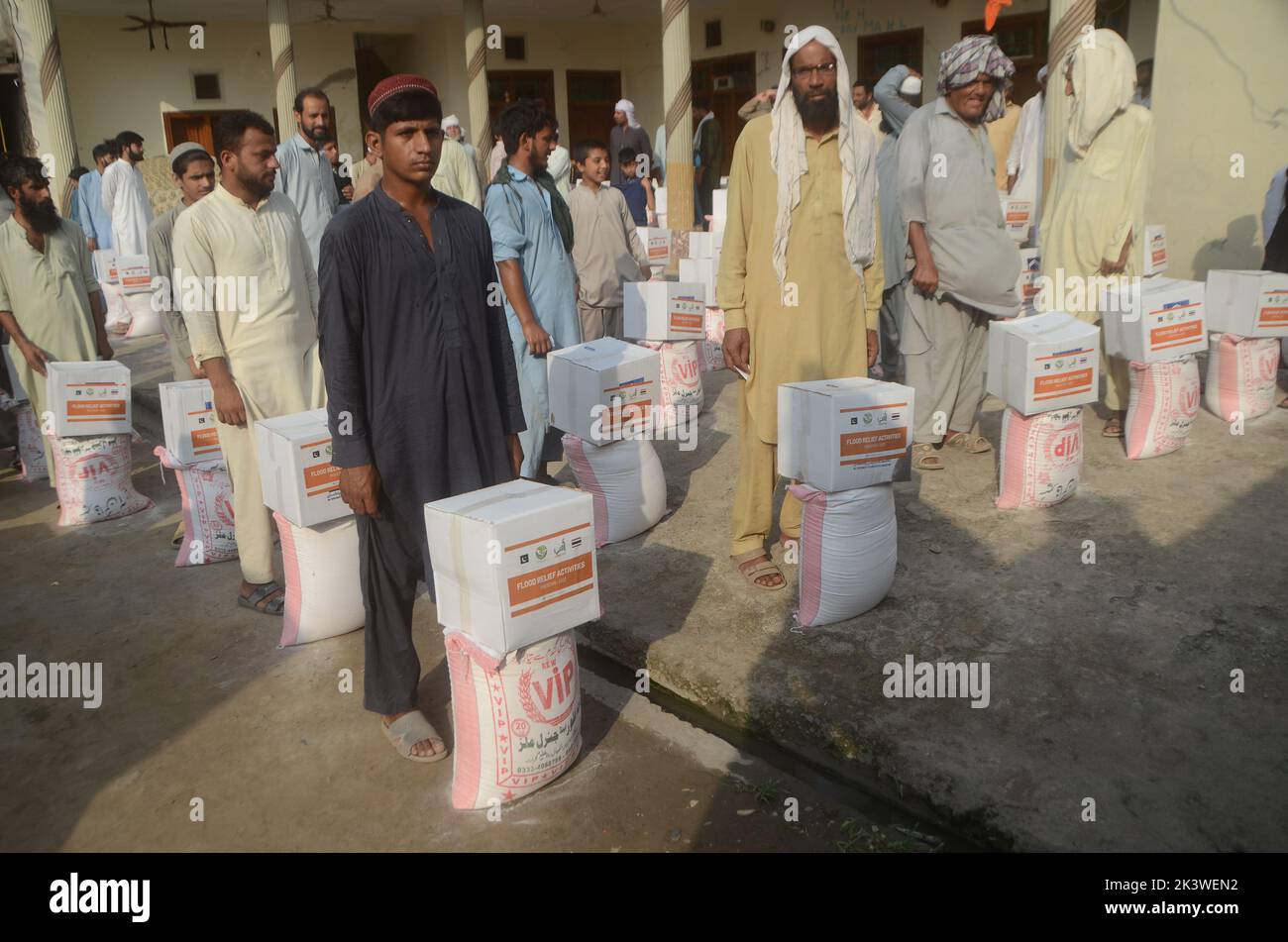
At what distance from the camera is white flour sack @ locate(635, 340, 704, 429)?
586cm

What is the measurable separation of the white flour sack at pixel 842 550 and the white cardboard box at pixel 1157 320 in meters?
2.01

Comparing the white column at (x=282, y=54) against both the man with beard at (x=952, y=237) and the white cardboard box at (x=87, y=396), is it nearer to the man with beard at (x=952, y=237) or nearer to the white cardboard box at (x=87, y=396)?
the white cardboard box at (x=87, y=396)

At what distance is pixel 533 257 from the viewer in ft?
14.6

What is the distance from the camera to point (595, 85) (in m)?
18.2

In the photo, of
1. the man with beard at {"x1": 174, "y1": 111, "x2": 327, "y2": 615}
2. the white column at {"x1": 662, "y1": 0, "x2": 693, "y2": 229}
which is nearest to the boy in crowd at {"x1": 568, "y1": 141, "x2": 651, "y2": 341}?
the man with beard at {"x1": 174, "y1": 111, "x2": 327, "y2": 615}

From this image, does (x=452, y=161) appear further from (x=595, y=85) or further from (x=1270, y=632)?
(x=595, y=85)

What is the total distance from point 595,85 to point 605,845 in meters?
17.8

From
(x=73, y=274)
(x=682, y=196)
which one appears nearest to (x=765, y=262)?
(x=73, y=274)

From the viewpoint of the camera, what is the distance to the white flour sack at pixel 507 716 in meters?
2.50

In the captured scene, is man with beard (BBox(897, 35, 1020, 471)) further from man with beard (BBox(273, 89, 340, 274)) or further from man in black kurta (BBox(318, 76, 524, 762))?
man with beard (BBox(273, 89, 340, 274))

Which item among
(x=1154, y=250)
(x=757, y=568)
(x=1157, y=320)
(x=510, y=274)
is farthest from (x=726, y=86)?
(x=757, y=568)

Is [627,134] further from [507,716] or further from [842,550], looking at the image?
[507,716]

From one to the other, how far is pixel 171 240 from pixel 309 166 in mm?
989

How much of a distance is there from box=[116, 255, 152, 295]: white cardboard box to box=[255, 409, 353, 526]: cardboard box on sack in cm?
771
